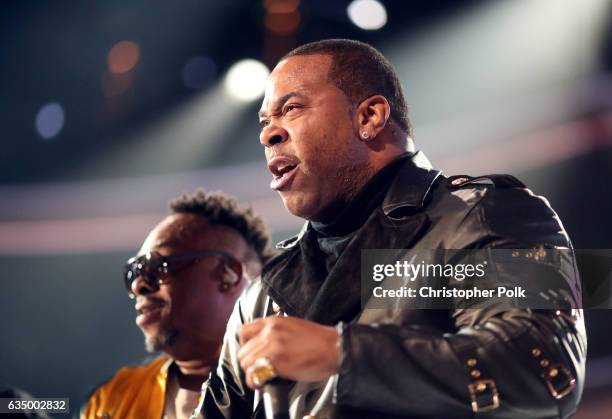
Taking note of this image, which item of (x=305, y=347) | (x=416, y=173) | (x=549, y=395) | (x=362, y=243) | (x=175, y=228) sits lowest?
(x=549, y=395)

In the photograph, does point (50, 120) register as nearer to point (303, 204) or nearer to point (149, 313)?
point (149, 313)

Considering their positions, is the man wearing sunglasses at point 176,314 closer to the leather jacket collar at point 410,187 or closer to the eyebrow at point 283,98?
the eyebrow at point 283,98

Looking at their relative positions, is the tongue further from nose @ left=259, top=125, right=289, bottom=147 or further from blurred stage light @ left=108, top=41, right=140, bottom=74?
blurred stage light @ left=108, top=41, right=140, bottom=74

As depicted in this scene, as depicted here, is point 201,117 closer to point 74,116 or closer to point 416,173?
point 74,116

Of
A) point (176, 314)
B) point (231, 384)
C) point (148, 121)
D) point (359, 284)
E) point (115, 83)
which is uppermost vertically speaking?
point (115, 83)

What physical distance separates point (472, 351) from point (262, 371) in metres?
0.45

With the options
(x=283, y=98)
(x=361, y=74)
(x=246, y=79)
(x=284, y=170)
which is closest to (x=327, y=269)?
(x=284, y=170)

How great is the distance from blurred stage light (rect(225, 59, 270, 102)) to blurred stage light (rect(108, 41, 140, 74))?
74 centimetres

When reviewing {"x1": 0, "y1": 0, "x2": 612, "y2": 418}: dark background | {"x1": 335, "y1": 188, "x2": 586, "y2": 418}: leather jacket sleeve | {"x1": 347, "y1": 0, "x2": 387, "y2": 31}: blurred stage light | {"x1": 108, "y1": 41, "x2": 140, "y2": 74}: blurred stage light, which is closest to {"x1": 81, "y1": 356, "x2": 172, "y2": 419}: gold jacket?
{"x1": 0, "y1": 0, "x2": 612, "y2": 418}: dark background

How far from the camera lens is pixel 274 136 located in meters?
2.47

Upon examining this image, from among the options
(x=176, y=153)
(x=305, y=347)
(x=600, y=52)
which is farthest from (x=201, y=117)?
(x=305, y=347)

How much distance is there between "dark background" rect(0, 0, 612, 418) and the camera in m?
5.15

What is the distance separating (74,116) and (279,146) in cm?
414

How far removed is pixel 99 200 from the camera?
643 centimetres
